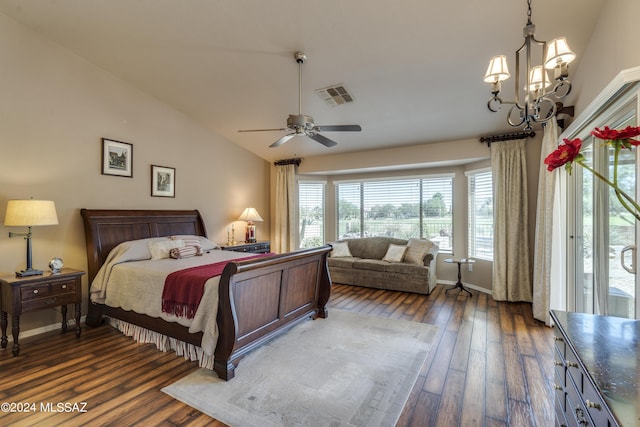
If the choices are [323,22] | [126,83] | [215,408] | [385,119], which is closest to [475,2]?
[323,22]

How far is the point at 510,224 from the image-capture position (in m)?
4.70

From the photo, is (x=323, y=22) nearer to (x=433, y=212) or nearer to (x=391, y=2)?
(x=391, y=2)

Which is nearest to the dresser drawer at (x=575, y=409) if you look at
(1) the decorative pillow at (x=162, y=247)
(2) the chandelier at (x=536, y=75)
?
(2) the chandelier at (x=536, y=75)

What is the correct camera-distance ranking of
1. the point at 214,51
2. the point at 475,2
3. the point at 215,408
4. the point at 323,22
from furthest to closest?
the point at 214,51, the point at 323,22, the point at 475,2, the point at 215,408

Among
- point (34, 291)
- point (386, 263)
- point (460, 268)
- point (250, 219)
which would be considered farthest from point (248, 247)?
point (460, 268)

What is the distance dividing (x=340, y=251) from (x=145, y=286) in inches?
151

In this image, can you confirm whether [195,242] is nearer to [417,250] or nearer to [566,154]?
[417,250]

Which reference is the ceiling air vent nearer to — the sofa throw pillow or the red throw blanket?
the red throw blanket

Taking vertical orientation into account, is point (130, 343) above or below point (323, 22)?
below

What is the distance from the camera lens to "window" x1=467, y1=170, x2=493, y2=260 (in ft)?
17.1

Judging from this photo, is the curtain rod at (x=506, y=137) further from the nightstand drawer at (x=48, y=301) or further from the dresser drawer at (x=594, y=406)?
the nightstand drawer at (x=48, y=301)

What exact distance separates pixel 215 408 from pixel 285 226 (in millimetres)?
4785

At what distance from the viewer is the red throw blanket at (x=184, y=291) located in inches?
109

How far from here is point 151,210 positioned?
464 centimetres
